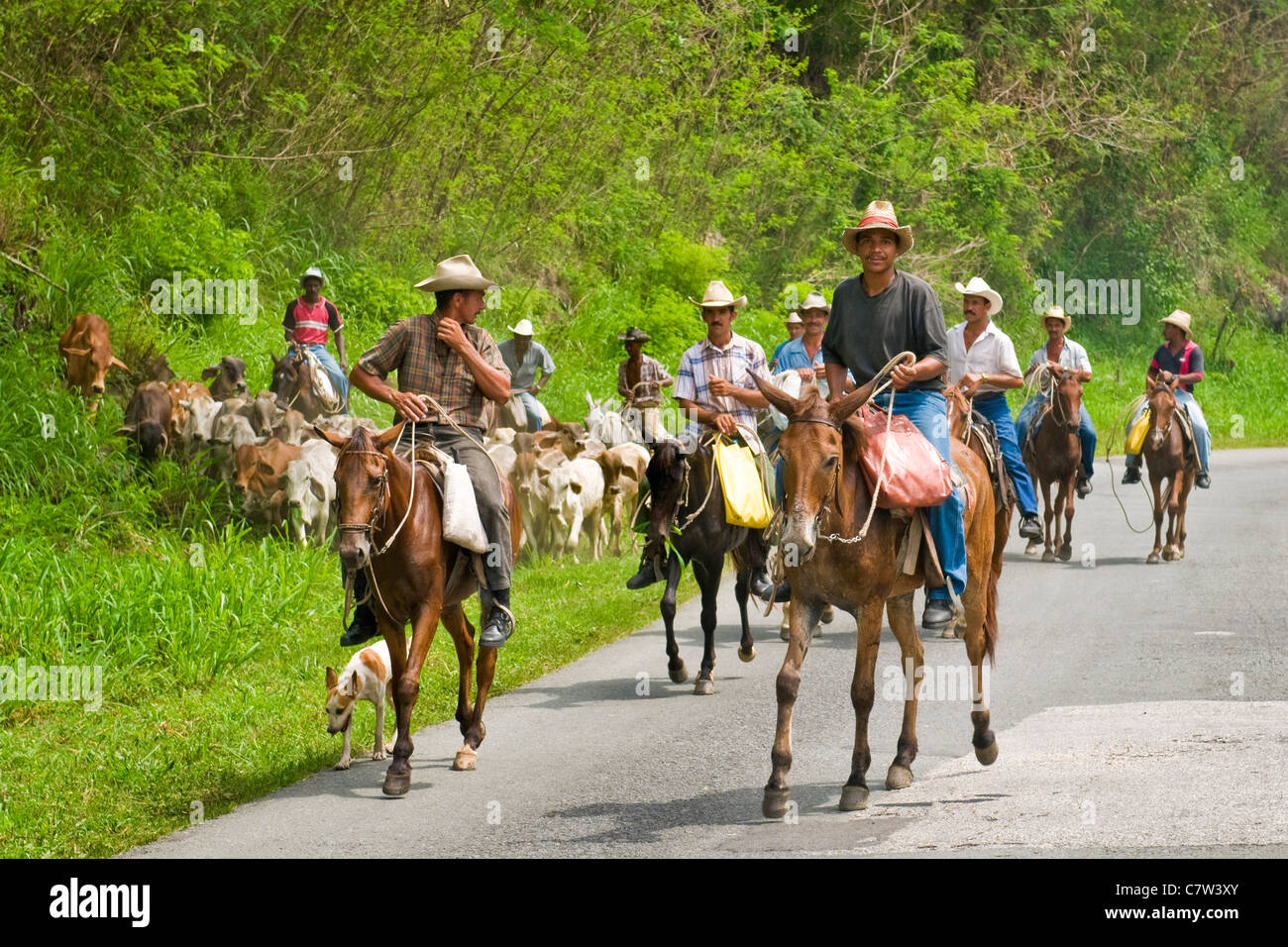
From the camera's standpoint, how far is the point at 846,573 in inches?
332

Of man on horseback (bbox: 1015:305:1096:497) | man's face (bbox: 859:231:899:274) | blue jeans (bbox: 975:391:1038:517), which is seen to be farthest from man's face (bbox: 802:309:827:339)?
man's face (bbox: 859:231:899:274)

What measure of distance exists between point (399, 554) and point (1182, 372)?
13.9 m

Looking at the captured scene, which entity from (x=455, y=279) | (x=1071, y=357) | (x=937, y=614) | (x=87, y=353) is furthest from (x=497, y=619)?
(x=1071, y=357)

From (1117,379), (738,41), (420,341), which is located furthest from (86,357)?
(1117,379)

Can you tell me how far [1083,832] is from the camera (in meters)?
7.32

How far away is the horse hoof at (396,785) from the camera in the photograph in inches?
345

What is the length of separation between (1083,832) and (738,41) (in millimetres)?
31714

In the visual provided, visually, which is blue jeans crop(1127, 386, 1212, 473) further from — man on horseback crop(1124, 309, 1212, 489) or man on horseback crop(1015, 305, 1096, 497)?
man on horseback crop(1015, 305, 1096, 497)

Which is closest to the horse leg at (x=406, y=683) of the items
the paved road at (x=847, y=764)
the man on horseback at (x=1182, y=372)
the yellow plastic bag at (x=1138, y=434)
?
the paved road at (x=847, y=764)

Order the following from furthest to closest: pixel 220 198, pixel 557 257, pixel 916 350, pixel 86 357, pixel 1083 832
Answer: pixel 557 257, pixel 220 198, pixel 86 357, pixel 916 350, pixel 1083 832

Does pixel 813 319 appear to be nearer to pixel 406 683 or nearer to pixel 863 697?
pixel 863 697

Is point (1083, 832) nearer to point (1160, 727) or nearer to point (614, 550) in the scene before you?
point (1160, 727)

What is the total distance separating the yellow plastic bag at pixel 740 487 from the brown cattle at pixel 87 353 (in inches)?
359

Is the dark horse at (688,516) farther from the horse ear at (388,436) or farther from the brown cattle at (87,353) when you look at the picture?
the brown cattle at (87,353)
